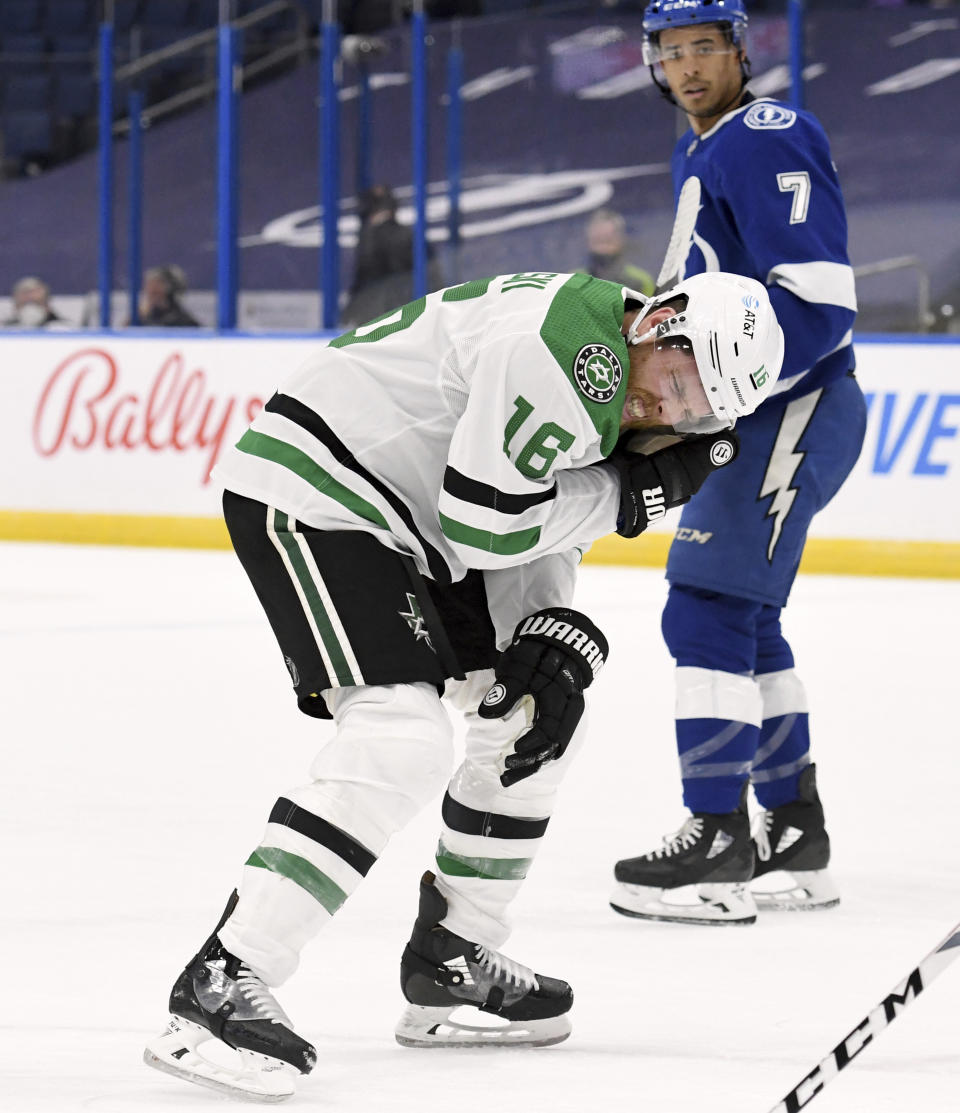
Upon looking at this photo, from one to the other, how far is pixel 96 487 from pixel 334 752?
6416 mm

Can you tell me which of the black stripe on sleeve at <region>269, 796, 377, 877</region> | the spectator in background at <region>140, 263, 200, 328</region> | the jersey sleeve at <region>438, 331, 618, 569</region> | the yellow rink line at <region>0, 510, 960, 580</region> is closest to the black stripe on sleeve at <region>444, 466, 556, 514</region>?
the jersey sleeve at <region>438, 331, 618, 569</region>

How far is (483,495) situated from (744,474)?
99 centimetres

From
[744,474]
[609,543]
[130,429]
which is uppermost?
[744,474]

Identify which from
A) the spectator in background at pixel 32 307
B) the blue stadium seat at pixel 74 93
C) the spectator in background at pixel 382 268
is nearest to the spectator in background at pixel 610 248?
the spectator in background at pixel 382 268

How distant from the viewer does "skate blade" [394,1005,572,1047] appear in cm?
235

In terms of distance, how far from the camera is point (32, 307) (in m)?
9.00

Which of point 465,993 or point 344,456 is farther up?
point 344,456

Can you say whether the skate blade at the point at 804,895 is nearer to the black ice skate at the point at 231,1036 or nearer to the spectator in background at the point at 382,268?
the black ice skate at the point at 231,1036

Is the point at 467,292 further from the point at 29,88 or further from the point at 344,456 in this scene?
the point at 29,88

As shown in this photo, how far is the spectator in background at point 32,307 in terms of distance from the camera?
8.92 meters

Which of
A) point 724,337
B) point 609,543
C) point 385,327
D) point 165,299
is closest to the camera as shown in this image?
point 724,337

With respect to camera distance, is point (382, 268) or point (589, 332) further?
point (382, 268)

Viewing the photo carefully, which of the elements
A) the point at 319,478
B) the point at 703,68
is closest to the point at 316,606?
the point at 319,478

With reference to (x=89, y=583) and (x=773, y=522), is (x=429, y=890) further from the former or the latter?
(x=89, y=583)
